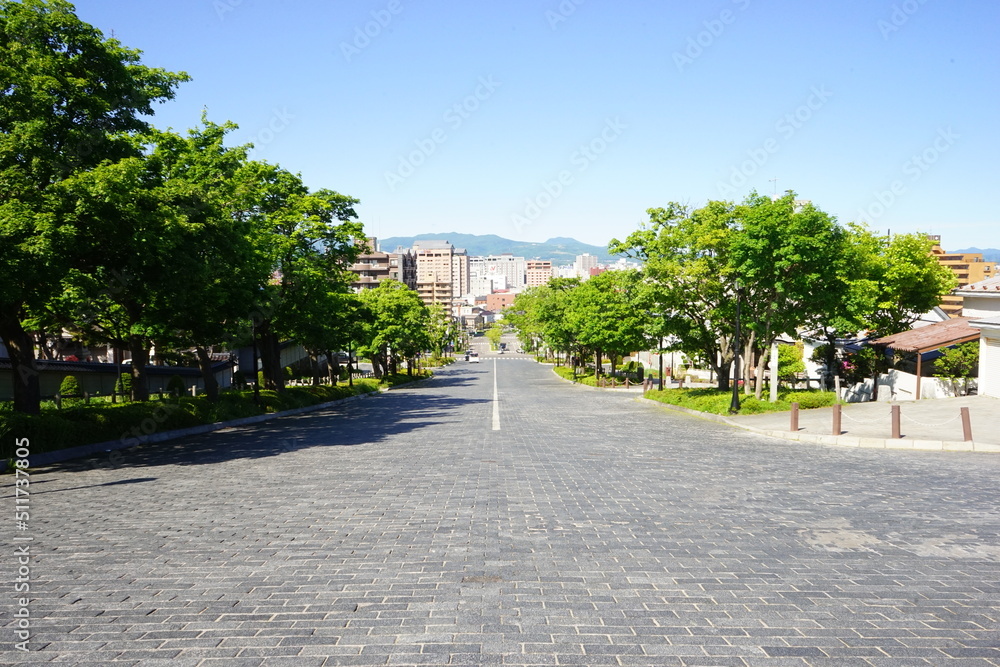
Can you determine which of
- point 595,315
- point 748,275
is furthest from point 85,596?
point 595,315

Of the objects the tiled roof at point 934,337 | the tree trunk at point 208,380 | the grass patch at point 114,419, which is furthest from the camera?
the tiled roof at point 934,337

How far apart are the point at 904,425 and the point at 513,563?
1753 cm

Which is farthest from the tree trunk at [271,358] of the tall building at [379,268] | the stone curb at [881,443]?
the tall building at [379,268]

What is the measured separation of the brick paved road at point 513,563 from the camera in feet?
16.7

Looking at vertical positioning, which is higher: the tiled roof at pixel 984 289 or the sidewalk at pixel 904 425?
the tiled roof at pixel 984 289

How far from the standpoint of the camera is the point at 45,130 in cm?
1491

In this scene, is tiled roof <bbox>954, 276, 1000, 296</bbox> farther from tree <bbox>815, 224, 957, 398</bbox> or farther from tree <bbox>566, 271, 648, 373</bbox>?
tree <bbox>566, 271, 648, 373</bbox>

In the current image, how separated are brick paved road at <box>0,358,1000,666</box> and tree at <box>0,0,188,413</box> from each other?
A: 4.30 m

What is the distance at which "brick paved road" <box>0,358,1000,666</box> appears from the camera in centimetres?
509

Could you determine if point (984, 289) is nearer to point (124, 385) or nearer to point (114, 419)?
point (114, 419)

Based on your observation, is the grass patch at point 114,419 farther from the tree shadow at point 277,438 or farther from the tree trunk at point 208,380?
the tree shadow at point 277,438

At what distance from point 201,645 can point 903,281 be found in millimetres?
43072

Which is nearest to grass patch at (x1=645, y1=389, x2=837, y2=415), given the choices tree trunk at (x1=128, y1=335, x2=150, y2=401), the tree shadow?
the tree shadow

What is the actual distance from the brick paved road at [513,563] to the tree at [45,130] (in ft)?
14.1
